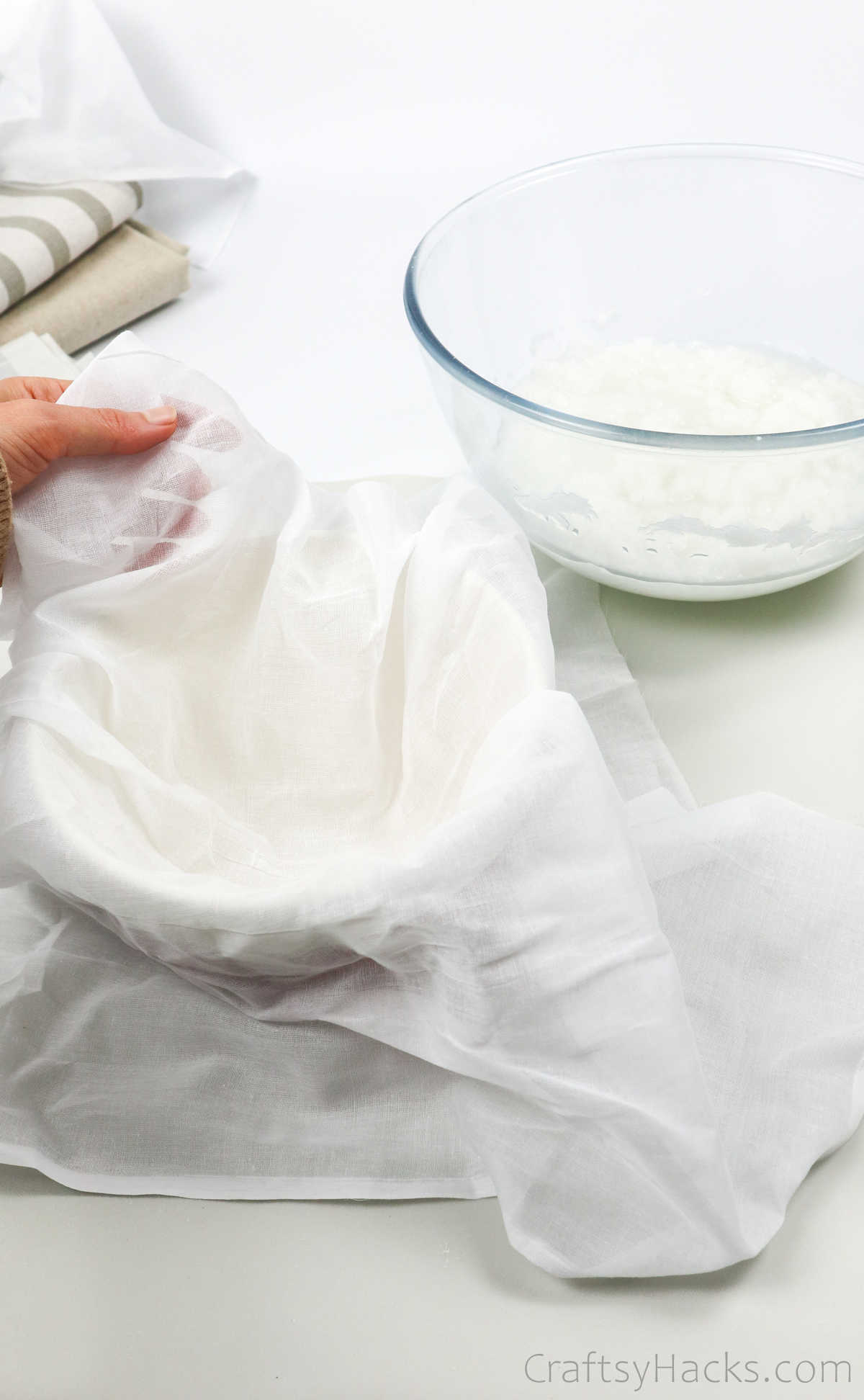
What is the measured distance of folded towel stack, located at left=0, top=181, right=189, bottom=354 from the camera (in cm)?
96

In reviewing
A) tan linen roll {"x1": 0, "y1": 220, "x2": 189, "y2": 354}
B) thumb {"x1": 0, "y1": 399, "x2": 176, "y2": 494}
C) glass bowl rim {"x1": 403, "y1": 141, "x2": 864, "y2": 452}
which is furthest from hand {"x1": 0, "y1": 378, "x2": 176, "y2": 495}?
tan linen roll {"x1": 0, "y1": 220, "x2": 189, "y2": 354}

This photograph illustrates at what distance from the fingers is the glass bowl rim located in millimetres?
186

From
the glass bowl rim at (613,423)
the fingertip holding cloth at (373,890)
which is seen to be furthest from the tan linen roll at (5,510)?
the glass bowl rim at (613,423)

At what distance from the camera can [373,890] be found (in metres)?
0.43

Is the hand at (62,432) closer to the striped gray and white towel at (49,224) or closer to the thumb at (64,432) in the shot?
the thumb at (64,432)

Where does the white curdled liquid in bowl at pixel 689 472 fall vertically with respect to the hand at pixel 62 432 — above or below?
below

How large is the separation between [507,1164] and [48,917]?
0.23 m

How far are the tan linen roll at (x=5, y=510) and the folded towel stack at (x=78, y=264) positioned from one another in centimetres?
44

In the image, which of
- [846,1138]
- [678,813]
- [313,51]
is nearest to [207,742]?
[678,813]

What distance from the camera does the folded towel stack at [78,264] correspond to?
965 mm

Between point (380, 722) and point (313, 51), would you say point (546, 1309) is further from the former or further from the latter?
point (313, 51)

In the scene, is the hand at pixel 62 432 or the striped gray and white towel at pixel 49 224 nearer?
the hand at pixel 62 432

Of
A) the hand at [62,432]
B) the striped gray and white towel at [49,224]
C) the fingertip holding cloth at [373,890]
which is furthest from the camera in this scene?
the striped gray and white towel at [49,224]

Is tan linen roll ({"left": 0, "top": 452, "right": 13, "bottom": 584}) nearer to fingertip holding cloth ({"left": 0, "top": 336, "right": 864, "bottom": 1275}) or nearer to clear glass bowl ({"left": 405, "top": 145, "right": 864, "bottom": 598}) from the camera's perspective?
fingertip holding cloth ({"left": 0, "top": 336, "right": 864, "bottom": 1275})
